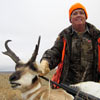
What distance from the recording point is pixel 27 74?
8.79 ft

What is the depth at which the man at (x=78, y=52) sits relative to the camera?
178 inches

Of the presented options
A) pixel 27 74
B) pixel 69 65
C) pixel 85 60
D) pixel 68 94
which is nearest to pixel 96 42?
pixel 85 60

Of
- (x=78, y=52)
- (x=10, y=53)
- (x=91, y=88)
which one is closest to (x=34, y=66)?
(x=10, y=53)

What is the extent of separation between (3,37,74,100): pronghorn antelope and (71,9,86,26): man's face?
→ 1898 millimetres

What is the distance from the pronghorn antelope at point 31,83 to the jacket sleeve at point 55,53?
1.42m

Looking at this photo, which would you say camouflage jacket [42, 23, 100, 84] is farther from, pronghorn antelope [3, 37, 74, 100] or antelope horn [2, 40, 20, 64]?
pronghorn antelope [3, 37, 74, 100]

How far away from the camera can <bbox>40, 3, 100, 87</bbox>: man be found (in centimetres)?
452

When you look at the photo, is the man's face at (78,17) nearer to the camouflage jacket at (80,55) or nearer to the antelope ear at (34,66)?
the camouflage jacket at (80,55)

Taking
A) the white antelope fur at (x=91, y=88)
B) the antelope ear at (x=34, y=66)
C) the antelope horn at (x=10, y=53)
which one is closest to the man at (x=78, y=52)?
the white antelope fur at (x=91, y=88)

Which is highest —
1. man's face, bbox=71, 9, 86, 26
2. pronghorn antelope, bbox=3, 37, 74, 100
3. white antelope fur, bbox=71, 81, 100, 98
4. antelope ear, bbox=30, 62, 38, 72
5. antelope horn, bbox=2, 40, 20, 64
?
man's face, bbox=71, 9, 86, 26

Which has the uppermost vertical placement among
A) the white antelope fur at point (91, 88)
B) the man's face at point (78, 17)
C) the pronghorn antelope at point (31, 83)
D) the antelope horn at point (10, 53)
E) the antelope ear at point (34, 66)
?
the man's face at point (78, 17)

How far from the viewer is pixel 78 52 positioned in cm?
459

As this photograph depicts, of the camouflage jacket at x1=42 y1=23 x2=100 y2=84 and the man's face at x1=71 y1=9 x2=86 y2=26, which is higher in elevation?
the man's face at x1=71 y1=9 x2=86 y2=26

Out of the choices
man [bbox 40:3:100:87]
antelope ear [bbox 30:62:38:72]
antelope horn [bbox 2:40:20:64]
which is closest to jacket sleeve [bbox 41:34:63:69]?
man [bbox 40:3:100:87]
